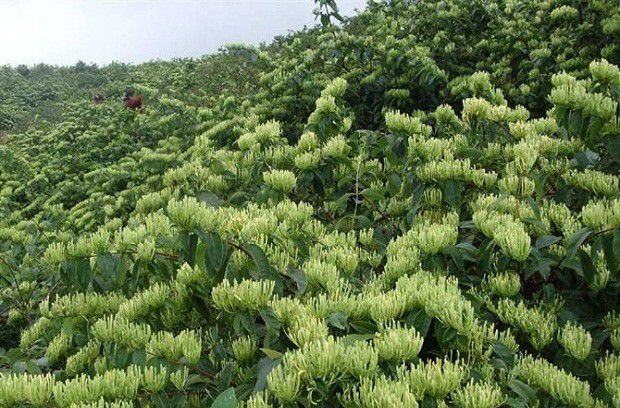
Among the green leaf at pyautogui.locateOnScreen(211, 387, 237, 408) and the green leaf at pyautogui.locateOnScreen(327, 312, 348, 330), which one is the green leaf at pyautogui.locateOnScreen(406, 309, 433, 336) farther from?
the green leaf at pyautogui.locateOnScreen(211, 387, 237, 408)

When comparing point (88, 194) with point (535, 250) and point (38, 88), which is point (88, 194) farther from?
point (38, 88)

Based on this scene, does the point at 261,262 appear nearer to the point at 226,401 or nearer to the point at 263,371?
the point at 263,371

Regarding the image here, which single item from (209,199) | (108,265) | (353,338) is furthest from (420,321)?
(209,199)

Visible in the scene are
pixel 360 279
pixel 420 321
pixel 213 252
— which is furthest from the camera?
pixel 360 279

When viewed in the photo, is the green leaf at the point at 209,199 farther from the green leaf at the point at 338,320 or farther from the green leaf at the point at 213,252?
the green leaf at the point at 338,320

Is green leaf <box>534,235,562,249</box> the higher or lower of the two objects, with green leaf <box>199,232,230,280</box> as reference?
lower

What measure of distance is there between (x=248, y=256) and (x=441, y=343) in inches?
24.0

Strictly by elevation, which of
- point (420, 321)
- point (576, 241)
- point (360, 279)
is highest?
Result: point (576, 241)

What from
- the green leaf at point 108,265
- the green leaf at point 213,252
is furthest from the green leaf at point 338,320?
the green leaf at point 108,265

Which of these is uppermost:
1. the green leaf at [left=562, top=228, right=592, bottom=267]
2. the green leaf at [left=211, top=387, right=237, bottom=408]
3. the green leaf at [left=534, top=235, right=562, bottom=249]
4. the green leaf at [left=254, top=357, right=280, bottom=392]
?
the green leaf at [left=562, top=228, right=592, bottom=267]

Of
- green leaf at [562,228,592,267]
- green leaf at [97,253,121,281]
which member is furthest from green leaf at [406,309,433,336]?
green leaf at [97,253,121,281]

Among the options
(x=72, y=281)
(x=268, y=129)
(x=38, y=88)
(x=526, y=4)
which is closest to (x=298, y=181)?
(x=268, y=129)

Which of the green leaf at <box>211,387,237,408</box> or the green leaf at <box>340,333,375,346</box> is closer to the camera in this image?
the green leaf at <box>211,387,237,408</box>

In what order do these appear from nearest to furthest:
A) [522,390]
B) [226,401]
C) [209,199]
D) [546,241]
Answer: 1. [226,401]
2. [522,390]
3. [546,241]
4. [209,199]
